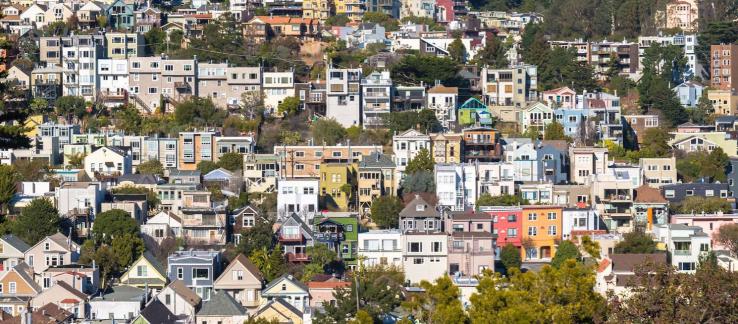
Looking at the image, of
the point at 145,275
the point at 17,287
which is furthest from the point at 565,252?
the point at 17,287

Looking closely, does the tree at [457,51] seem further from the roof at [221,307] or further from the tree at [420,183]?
the roof at [221,307]

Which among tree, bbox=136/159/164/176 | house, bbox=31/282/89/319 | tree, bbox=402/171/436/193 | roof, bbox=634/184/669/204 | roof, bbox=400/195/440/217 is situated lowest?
house, bbox=31/282/89/319

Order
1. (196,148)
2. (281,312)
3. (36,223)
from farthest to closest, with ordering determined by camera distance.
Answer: (196,148) < (36,223) < (281,312)

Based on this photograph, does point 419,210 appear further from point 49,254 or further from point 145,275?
point 49,254

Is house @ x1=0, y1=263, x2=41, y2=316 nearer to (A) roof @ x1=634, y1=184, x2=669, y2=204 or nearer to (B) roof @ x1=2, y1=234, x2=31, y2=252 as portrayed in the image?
(B) roof @ x1=2, y1=234, x2=31, y2=252

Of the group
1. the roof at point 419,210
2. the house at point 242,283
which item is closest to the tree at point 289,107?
the roof at point 419,210

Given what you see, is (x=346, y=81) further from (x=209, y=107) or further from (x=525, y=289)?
(x=525, y=289)

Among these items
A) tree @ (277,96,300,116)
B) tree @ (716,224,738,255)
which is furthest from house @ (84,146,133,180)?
tree @ (716,224,738,255)
